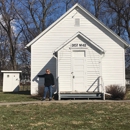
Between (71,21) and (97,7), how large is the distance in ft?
69.4

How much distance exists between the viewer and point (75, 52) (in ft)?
54.9

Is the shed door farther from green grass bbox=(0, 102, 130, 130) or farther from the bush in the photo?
green grass bbox=(0, 102, 130, 130)

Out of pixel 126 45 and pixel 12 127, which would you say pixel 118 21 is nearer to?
pixel 126 45

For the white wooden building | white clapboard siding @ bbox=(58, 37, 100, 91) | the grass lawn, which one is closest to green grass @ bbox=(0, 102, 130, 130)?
the grass lawn

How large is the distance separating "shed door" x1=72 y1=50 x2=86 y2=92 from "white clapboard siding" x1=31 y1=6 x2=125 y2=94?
2720mm

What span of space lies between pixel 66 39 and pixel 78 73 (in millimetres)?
3658

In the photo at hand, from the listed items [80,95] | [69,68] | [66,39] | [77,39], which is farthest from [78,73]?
[66,39]

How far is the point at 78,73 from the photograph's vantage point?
16609 millimetres

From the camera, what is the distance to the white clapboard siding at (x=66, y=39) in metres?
18.9

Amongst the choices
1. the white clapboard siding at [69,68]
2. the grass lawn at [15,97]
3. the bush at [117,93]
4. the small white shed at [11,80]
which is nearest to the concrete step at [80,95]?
the white clapboard siding at [69,68]

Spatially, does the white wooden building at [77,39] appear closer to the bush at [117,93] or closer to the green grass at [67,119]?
the bush at [117,93]

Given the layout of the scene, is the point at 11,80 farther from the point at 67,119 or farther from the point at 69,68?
the point at 67,119

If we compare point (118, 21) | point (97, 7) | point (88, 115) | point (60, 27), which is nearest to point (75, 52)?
point (60, 27)

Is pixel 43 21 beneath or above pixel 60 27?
above
